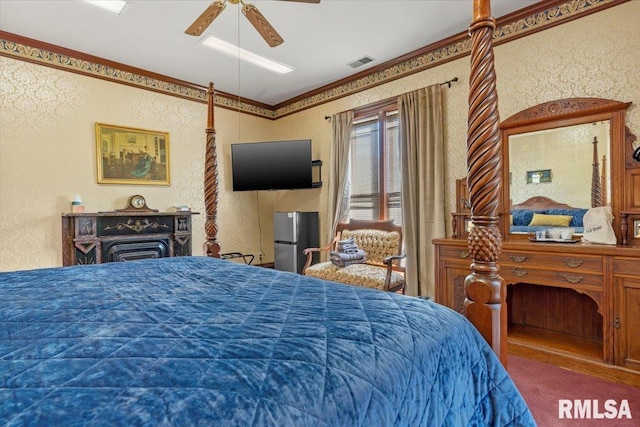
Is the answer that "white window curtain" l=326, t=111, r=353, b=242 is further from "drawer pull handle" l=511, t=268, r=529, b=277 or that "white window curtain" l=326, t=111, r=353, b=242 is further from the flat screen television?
"drawer pull handle" l=511, t=268, r=529, b=277

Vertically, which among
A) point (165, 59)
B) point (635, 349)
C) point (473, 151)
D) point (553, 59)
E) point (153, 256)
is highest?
point (165, 59)

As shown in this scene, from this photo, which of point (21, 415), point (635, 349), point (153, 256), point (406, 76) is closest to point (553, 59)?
point (406, 76)

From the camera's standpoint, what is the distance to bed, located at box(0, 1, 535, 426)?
23.4 inches

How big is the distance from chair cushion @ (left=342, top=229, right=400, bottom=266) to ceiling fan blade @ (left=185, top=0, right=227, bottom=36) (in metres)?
2.66

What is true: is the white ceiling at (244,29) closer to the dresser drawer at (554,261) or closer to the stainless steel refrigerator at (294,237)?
the stainless steel refrigerator at (294,237)

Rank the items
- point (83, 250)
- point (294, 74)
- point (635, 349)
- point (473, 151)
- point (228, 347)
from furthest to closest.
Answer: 1. point (294, 74)
2. point (83, 250)
3. point (635, 349)
4. point (473, 151)
5. point (228, 347)

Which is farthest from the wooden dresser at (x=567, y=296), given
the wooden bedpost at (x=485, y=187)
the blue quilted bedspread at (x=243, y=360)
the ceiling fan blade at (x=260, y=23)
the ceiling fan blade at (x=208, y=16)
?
the ceiling fan blade at (x=208, y=16)

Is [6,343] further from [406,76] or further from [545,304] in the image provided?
[406,76]

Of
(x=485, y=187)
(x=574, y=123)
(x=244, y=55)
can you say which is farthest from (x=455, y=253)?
(x=244, y=55)

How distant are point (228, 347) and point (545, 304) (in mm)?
3043

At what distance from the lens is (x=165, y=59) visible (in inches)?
152

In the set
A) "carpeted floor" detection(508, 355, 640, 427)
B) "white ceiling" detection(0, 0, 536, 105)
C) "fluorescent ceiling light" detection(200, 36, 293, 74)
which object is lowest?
"carpeted floor" detection(508, 355, 640, 427)

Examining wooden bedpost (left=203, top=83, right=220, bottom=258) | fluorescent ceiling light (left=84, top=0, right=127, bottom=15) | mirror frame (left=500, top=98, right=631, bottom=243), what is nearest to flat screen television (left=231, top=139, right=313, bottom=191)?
wooden bedpost (left=203, top=83, right=220, bottom=258)

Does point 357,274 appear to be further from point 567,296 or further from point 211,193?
point 567,296
